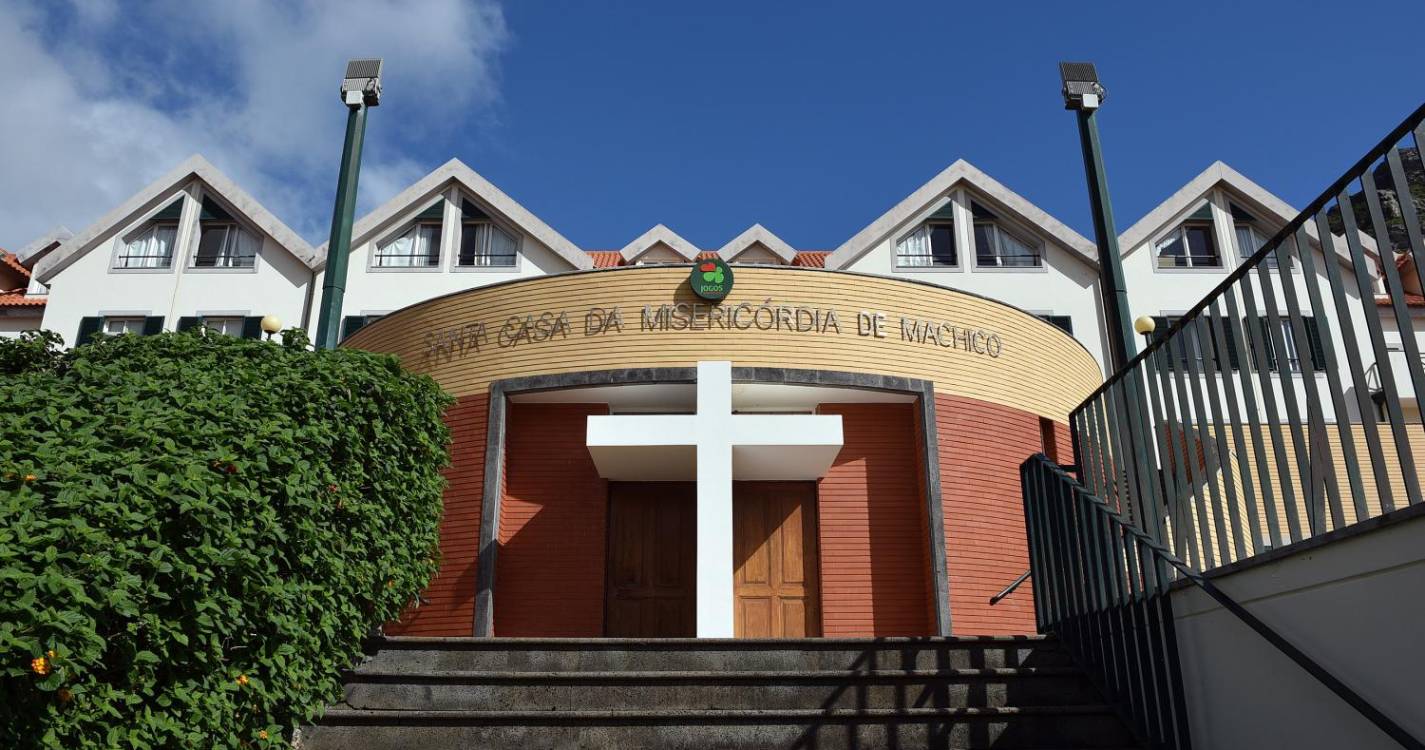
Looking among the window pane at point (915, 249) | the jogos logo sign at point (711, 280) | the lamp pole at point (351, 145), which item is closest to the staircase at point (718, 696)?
the jogos logo sign at point (711, 280)

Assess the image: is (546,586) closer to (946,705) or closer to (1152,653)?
(946,705)

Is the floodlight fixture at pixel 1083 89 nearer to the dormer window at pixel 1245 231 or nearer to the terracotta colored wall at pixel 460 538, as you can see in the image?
the terracotta colored wall at pixel 460 538

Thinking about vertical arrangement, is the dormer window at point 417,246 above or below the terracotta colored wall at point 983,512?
above

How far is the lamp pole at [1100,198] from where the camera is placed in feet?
38.7

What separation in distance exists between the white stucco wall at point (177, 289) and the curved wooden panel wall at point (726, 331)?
446 inches

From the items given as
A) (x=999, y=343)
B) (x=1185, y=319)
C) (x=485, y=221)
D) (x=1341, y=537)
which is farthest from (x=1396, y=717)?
(x=485, y=221)

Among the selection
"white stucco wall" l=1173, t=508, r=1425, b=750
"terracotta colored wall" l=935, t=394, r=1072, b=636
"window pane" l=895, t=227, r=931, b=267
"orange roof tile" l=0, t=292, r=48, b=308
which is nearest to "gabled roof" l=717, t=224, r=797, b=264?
"window pane" l=895, t=227, r=931, b=267

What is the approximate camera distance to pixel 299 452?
5047 millimetres

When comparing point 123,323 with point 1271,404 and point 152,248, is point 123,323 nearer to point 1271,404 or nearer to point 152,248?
point 152,248

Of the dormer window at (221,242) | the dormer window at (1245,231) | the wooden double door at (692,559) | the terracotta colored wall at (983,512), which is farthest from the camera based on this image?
the dormer window at (1245,231)

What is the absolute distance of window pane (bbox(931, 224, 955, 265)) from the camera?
22195 millimetres

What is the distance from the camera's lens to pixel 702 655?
6.13 meters

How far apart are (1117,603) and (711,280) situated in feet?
22.3

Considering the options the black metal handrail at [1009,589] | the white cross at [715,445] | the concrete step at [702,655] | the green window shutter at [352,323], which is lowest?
the concrete step at [702,655]
